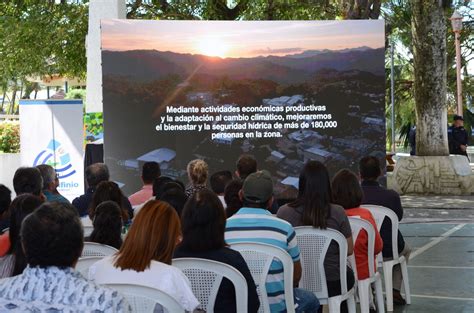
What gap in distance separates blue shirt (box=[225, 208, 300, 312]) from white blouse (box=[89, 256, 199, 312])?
1.26m

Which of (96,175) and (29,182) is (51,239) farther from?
(96,175)

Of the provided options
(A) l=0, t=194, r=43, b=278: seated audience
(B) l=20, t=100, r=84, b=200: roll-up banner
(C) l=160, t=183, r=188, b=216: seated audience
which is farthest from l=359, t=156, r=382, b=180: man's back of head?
(B) l=20, t=100, r=84, b=200: roll-up banner

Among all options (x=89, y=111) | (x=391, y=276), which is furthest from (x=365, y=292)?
(x=89, y=111)

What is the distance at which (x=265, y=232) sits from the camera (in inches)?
209

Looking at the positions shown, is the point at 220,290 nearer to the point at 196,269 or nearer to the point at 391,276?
the point at 196,269

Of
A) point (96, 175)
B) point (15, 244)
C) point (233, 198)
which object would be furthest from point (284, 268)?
point (96, 175)

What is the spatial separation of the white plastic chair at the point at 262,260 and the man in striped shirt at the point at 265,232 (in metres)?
0.06

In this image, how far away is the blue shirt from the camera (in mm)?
5277

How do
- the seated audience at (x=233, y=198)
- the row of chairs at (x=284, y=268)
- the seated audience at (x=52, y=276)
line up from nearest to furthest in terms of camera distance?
the seated audience at (x=52, y=276) < the row of chairs at (x=284, y=268) < the seated audience at (x=233, y=198)

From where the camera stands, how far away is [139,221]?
4141 mm

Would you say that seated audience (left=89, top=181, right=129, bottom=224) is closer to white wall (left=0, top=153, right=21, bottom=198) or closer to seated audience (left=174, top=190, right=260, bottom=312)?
seated audience (left=174, top=190, right=260, bottom=312)

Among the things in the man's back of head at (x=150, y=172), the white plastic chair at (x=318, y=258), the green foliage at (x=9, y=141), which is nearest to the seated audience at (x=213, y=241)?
the white plastic chair at (x=318, y=258)

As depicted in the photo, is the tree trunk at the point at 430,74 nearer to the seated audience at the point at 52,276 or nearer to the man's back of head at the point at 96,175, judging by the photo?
the man's back of head at the point at 96,175

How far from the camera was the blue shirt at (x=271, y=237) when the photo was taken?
17.3ft
